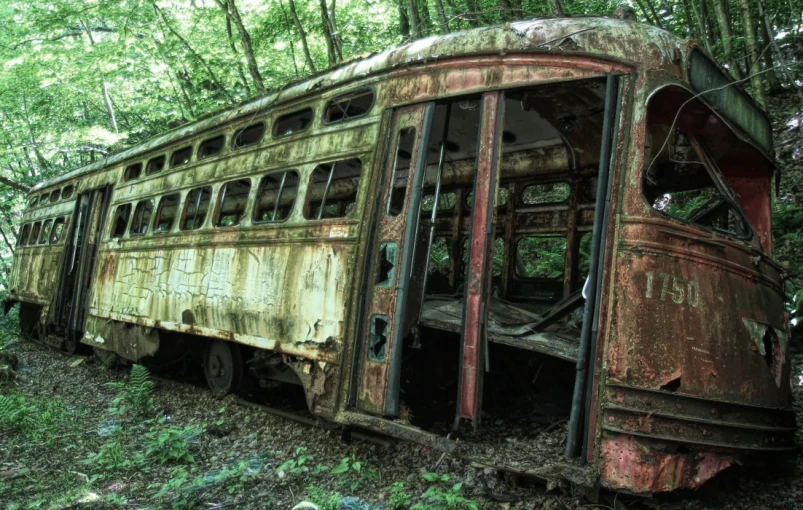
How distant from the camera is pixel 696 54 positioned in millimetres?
4047

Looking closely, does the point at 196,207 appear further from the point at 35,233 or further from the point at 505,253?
the point at 35,233

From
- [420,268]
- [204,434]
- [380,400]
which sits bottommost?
[204,434]

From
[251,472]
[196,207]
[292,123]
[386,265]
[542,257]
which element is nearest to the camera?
[386,265]

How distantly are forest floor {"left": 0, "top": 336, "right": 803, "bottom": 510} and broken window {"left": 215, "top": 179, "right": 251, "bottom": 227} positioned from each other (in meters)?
2.14

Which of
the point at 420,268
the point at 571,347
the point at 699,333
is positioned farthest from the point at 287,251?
the point at 699,333

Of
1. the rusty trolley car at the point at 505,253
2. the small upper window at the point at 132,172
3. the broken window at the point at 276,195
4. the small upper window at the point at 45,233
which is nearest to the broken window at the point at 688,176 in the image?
the rusty trolley car at the point at 505,253

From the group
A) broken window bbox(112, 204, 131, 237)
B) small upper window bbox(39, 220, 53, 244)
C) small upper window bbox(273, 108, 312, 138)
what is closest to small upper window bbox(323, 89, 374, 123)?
small upper window bbox(273, 108, 312, 138)

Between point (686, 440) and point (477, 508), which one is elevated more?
point (686, 440)

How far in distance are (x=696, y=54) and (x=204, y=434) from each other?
18.0ft

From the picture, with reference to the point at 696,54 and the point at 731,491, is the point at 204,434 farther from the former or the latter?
the point at 696,54

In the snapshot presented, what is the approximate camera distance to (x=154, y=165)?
8.98m

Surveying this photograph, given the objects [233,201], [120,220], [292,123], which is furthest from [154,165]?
[292,123]

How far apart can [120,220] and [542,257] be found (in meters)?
6.90

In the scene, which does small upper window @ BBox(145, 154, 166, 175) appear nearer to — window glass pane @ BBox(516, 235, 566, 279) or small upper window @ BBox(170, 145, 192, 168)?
small upper window @ BBox(170, 145, 192, 168)
